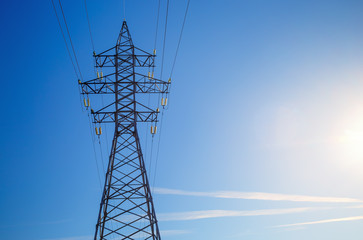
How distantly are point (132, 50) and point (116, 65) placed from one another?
Result: 182 cm

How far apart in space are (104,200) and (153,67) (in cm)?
1121

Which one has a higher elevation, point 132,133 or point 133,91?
point 133,91

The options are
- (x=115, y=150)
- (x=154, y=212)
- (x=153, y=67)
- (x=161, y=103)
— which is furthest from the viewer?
(x=153, y=67)

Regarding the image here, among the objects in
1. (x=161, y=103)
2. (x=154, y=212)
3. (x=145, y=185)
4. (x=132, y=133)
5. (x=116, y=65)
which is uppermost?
(x=116, y=65)

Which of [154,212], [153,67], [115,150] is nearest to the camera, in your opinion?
[154,212]

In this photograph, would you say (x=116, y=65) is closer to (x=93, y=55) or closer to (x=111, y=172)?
(x=93, y=55)

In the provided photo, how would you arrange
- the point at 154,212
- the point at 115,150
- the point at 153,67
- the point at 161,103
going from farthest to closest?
the point at 153,67 → the point at 161,103 → the point at 115,150 → the point at 154,212

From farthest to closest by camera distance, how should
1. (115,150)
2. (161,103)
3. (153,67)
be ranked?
(153,67) → (161,103) → (115,150)

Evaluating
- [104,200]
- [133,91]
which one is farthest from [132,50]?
[104,200]

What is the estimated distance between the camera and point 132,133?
2117 cm

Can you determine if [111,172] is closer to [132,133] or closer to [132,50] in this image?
[132,133]

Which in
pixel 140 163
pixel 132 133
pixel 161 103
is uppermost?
pixel 161 103

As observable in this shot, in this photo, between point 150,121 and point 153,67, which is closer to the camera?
point 150,121

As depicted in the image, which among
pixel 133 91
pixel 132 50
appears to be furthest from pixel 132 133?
pixel 132 50
